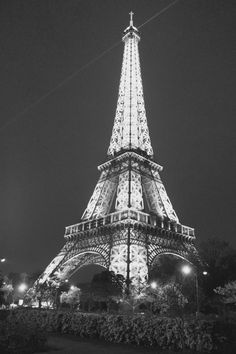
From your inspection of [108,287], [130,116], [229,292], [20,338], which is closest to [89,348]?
[20,338]

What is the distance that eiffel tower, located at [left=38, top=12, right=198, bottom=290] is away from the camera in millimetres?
30484

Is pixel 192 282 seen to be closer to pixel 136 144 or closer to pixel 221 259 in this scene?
pixel 221 259

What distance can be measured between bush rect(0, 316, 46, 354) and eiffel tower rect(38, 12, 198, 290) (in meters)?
16.9

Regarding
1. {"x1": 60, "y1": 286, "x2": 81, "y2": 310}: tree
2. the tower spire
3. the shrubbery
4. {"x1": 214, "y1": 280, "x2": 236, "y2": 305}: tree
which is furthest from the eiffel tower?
the shrubbery

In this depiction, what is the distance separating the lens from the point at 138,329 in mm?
12258

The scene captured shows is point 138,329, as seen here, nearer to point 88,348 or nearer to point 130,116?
point 88,348

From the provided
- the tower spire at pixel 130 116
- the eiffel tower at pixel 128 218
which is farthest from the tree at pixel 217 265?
the tower spire at pixel 130 116

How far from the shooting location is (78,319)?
48.5 feet

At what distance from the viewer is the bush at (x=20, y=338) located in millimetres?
9242

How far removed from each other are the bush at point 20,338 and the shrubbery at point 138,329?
34cm

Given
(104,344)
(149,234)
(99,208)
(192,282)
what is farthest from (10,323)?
(99,208)

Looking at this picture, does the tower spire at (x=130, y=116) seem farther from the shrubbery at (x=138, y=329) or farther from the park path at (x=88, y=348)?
the park path at (x=88, y=348)

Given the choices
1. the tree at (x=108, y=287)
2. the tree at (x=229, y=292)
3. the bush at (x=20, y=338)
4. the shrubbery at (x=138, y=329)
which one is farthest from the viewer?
the tree at (x=108, y=287)

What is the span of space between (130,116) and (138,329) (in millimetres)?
35124
